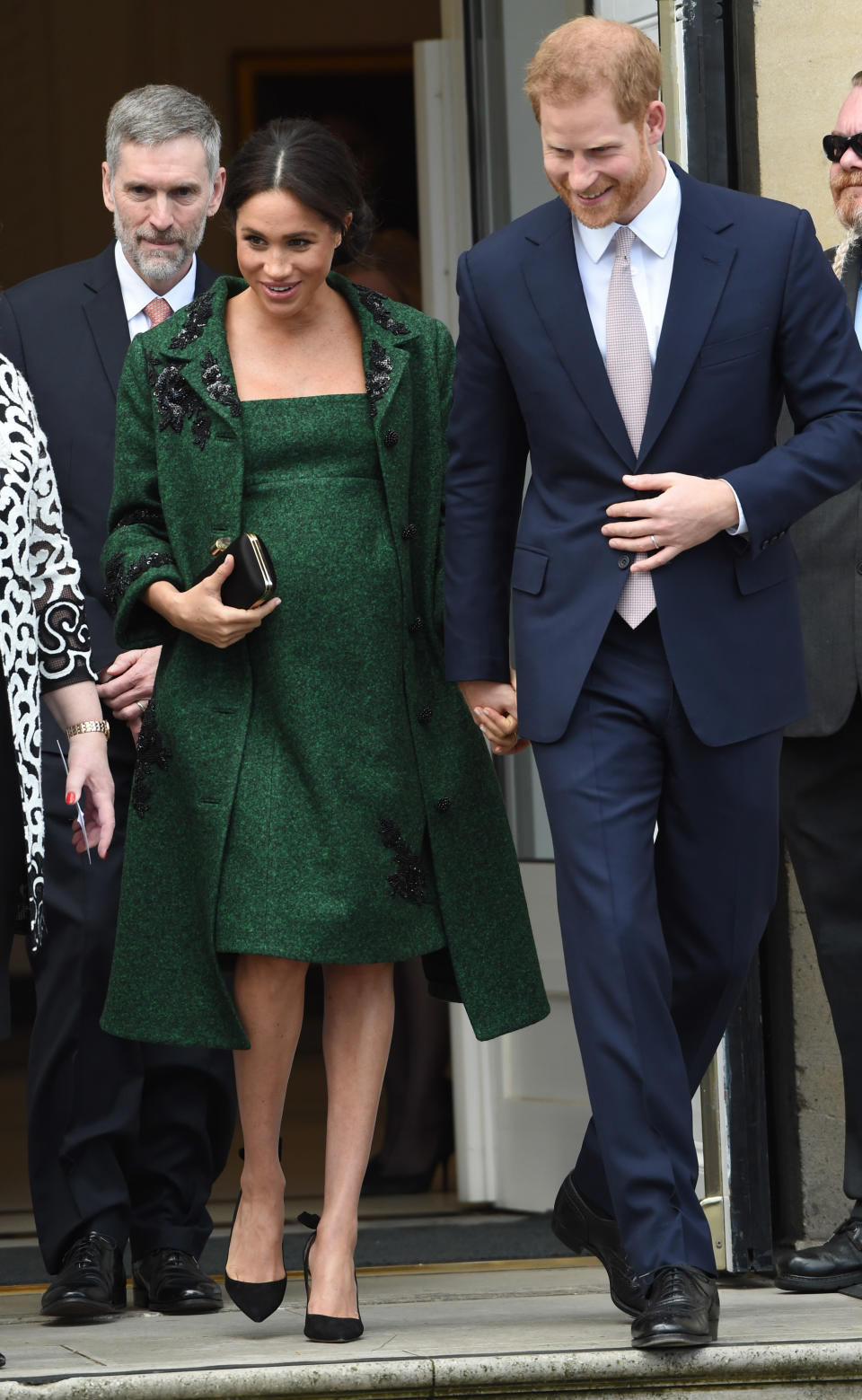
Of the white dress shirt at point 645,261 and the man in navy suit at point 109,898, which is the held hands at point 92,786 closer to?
the man in navy suit at point 109,898

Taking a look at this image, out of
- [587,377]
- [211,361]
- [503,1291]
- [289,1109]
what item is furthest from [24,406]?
[289,1109]

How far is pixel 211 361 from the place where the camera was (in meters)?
3.46

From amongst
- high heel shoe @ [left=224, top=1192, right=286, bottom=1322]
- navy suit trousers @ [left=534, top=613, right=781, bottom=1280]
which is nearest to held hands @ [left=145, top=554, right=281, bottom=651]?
navy suit trousers @ [left=534, top=613, right=781, bottom=1280]

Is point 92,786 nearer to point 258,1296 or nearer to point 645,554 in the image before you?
point 258,1296

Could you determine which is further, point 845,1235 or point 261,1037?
point 845,1235

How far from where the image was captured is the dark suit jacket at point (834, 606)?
12.8 ft

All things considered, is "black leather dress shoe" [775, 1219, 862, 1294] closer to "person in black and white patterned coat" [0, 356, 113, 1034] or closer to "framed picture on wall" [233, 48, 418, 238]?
"person in black and white patterned coat" [0, 356, 113, 1034]

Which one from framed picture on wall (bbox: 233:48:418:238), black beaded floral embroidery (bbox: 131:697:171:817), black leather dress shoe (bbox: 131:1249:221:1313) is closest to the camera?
black beaded floral embroidery (bbox: 131:697:171:817)

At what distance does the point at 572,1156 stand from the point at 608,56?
8.74ft

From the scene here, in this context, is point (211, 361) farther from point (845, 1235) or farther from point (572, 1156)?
point (572, 1156)

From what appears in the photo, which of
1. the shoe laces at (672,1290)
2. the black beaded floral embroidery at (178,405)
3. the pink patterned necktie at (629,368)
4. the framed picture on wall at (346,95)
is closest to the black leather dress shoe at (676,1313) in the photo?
the shoe laces at (672,1290)

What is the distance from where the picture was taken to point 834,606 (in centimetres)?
391

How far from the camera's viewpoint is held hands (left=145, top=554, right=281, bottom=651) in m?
3.31

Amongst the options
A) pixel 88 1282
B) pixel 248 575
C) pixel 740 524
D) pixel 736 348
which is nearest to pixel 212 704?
pixel 248 575
